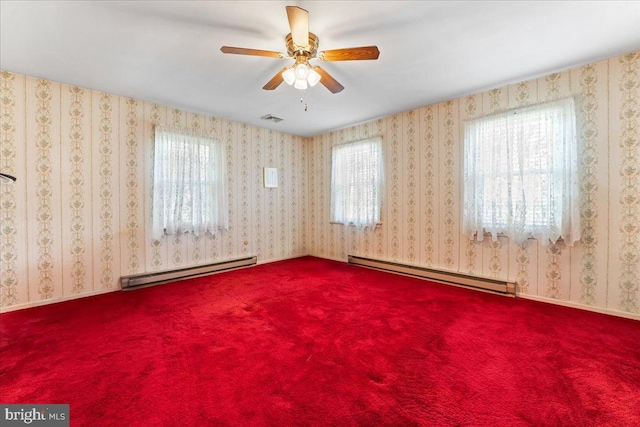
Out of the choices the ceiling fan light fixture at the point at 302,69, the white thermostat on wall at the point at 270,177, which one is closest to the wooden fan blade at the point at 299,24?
the ceiling fan light fixture at the point at 302,69

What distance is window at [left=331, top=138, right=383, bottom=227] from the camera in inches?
179

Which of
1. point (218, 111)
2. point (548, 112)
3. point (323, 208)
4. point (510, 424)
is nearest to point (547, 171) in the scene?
point (548, 112)

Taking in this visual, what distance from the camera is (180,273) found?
3971 millimetres

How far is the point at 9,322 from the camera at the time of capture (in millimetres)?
2576

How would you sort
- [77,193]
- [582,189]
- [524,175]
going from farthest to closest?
[77,193]
[524,175]
[582,189]

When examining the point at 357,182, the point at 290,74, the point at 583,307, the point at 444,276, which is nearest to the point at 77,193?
the point at 290,74

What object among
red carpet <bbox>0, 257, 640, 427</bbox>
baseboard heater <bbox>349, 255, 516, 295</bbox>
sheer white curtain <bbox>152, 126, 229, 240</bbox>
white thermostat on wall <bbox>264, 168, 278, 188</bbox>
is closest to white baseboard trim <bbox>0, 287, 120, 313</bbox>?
red carpet <bbox>0, 257, 640, 427</bbox>

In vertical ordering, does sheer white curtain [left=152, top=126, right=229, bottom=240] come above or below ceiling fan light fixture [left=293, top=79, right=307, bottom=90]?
below

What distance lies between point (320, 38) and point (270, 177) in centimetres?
307

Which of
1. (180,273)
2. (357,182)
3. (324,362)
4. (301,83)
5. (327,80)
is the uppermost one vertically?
(327,80)

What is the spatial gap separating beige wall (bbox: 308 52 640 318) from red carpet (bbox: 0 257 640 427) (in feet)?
1.23

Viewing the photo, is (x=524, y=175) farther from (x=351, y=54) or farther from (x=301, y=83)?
(x=301, y=83)

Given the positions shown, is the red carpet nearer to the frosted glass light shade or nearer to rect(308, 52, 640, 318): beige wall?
rect(308, 52, 640, 318): beige wall

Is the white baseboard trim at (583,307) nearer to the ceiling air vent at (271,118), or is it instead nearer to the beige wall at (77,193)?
the ceiling air vent at (271,118)
